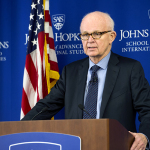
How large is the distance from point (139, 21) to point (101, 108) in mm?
1497

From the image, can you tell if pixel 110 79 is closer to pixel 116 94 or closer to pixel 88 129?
pixel 116 94

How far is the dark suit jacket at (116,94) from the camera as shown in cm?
229

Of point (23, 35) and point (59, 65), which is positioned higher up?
point (23, 35)

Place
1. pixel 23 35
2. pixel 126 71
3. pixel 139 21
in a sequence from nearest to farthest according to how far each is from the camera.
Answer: pixel 126 71, pixel 139 21, pixel 23 35

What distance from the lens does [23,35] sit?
3787mm

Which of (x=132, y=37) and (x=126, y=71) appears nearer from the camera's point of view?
(x=126, y=71)

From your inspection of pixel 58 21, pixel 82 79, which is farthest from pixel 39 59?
pixel 82 79

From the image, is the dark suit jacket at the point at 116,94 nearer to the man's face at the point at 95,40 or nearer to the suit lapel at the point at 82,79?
the suit lapel at the point at 82,79

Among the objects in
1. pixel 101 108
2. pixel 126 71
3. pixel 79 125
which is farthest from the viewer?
pixel 126 71

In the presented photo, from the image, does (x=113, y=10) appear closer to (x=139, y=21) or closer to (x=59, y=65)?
(x=139, y=21)

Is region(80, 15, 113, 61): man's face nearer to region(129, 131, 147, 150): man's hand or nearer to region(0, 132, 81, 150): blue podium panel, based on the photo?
region(129, 131, 147, 150): man's hand

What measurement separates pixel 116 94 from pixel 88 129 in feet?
3.36

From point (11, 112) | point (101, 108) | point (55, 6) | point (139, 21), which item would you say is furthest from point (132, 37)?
point (11, 112)

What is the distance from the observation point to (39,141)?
1.42 m
